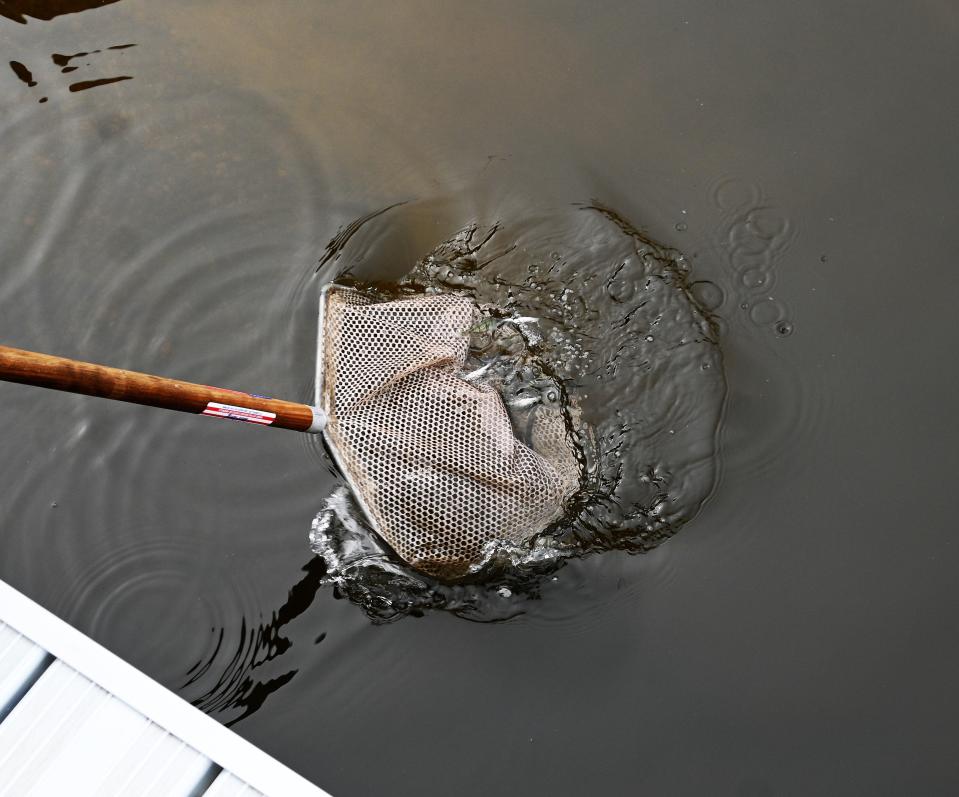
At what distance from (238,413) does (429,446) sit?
2.17 feet

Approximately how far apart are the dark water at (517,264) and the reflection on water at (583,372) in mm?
52

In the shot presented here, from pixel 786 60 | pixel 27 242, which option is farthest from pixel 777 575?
pixel 27 242

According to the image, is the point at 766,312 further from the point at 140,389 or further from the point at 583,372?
the point at 140,389

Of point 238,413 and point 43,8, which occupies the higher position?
point 43,8

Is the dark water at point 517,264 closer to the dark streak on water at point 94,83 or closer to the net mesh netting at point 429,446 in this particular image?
the dark streak on water at point 94,83

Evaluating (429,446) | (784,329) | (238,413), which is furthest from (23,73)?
(784,329)

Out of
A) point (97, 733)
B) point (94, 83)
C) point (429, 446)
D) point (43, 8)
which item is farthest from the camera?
point (43, 8)

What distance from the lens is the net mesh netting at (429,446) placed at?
8.86 feet

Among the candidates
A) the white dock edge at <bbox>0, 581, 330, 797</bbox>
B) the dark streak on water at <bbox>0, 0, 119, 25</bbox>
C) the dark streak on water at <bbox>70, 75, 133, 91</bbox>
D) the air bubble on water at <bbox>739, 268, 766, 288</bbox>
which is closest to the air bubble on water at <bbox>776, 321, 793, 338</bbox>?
the air bubble on water at <bbox>739, 268, 766, 288</bbox>

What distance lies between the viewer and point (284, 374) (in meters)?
3.22

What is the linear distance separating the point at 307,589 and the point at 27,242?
76.3 inches

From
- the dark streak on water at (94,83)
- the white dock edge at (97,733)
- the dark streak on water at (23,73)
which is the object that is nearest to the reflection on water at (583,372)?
the white dock edge at (97,733)

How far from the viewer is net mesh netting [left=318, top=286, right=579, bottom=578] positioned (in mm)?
2701

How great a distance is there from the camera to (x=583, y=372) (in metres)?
3.12
